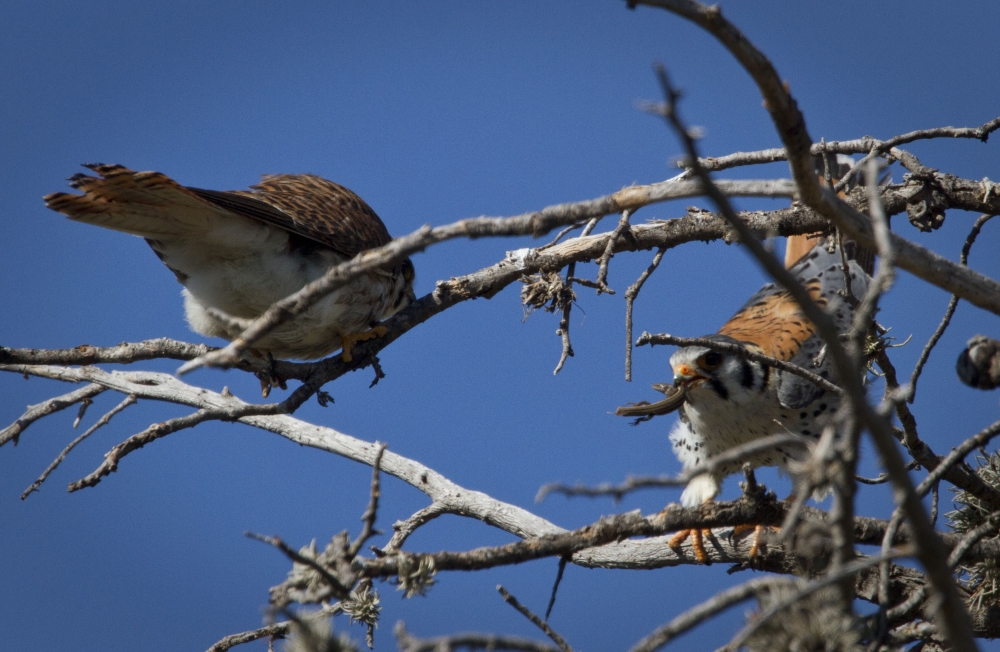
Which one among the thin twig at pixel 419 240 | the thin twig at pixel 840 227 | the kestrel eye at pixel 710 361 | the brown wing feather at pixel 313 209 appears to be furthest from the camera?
the kestrel eye at pixel 710 361

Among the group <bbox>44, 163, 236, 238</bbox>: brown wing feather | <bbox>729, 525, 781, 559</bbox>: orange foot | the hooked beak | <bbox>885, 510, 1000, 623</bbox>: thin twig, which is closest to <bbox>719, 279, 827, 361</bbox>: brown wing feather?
the hooked beak

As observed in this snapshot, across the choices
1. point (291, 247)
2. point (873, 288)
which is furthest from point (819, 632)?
point (291, 247)

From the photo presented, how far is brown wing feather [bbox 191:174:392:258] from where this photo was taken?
2.95 metres

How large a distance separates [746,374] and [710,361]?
5.8 inches

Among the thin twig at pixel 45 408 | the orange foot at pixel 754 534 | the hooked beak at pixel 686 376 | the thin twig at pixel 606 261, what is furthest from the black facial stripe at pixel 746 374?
the thin twig at pixel 45 408

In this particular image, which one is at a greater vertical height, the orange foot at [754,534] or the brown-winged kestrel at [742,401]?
the brown-winged kestrel at [742,401]

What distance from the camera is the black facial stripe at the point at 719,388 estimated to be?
10.6 feet

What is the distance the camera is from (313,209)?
11.1 feet

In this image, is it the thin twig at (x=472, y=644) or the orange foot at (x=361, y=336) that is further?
the orange foot at (x=361, y=336)

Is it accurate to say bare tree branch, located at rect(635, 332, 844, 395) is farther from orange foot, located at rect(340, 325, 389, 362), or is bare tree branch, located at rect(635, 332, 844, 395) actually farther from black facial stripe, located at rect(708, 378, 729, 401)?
orange foot, located at rect(340, 325, 389, 362)

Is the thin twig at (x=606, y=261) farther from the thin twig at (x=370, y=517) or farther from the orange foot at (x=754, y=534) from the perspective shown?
the thin twig at (x=370, y=517)

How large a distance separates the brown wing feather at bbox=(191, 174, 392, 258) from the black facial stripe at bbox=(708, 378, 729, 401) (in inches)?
60.7

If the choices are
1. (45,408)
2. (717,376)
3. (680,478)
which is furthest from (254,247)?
(680,478)

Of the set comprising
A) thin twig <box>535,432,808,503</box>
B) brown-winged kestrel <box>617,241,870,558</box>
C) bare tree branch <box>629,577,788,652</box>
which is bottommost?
bare tree branch <box>629,577,788,652</box>
